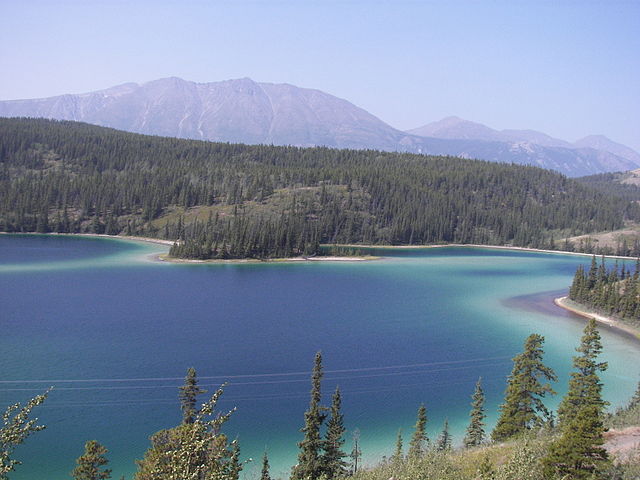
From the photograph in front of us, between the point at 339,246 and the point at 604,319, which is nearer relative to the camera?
the point at 604,319

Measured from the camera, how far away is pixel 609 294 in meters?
73.9

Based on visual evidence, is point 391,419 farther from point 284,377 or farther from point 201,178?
point 201,178

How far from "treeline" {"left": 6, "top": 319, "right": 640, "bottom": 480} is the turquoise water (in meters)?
3.72

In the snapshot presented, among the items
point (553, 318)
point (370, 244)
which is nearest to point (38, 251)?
point (370, 244)

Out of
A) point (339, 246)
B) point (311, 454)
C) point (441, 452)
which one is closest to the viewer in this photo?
point (441, 452)

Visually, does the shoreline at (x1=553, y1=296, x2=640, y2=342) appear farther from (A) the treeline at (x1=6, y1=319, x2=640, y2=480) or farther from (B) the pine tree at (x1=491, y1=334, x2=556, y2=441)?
(A) the treeline at (x1=6, y1=319, x2=640, y2=480)

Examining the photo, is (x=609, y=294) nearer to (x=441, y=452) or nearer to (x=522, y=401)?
(x=522, y=401)

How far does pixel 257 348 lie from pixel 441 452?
2716 cm

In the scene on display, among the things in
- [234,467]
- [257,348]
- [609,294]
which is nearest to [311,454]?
[234,467]

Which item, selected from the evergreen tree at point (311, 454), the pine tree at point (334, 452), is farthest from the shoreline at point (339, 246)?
the evergreen tree at point (311, 454)

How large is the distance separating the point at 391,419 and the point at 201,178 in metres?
171

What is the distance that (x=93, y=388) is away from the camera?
3766 centimetres

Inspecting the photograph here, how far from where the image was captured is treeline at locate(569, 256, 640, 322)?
69.2 m

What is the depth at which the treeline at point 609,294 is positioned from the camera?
69.2 m
